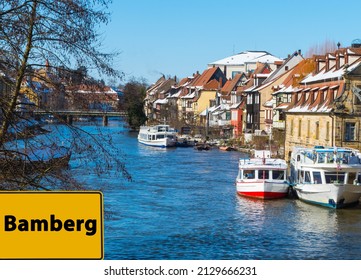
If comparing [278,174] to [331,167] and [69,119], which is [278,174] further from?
[69,119]

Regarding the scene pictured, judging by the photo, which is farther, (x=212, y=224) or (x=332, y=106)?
(x=332, y=106)

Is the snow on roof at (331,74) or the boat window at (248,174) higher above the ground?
the snow on roof at (331,74)

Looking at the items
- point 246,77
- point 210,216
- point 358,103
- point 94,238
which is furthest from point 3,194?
point 246,77

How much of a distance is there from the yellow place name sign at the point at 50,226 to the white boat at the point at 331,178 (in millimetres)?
22724

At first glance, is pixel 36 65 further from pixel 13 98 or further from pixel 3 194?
pixel 3 194

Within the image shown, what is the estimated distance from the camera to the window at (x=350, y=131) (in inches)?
1340

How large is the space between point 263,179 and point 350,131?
8372mm

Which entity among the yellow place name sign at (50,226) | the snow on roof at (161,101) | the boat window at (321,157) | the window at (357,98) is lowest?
the boat window at (321,157)

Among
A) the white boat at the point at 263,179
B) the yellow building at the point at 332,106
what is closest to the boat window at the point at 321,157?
the white boat at the point at 263,179

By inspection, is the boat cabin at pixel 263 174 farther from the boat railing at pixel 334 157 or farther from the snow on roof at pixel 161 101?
the snow on roof at pixel 161 101

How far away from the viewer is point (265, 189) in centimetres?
2750

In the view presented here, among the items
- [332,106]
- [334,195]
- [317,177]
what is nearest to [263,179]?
[317,177]

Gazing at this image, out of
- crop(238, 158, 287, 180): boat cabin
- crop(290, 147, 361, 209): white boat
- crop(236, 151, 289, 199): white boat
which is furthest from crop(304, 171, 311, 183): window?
crop(238, 158, 287, 180): boat cabin

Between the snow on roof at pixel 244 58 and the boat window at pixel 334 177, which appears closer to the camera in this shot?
the boat window at pixel 334 177
